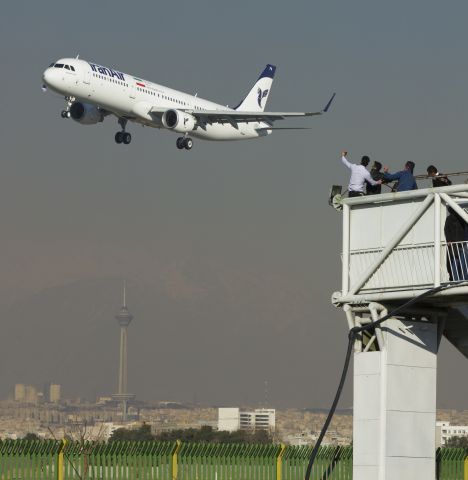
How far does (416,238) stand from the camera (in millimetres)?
25422

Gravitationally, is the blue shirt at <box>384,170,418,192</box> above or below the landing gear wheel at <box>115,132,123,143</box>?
below

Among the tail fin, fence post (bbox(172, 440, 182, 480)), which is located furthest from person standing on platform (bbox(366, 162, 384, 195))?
the tail fin

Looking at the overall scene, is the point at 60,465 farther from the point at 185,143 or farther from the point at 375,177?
the point at 185,143

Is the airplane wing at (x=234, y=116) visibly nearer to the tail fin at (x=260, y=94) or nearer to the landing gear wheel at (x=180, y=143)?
the landing gear wheel at (x=180, y=143)

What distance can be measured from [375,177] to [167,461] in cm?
715

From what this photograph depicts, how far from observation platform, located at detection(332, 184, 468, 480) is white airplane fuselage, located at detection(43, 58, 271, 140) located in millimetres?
62999

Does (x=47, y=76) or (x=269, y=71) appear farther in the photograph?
(x=269, y=71)

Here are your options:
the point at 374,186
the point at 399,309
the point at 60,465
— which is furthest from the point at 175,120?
the point at 60,465

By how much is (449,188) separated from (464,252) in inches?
47.6

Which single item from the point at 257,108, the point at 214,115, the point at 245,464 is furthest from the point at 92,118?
the point at 245,464

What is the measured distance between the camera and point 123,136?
317ft

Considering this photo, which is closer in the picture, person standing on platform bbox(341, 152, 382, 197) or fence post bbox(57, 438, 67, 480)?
fence post bbox(57, 438, 67, 480)

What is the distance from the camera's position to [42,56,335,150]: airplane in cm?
8825

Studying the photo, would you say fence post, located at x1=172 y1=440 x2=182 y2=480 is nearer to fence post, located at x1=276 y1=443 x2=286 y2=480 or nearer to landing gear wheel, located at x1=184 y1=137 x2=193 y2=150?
fence post, located at x1=276 y1=443 x2=286 y2=480
